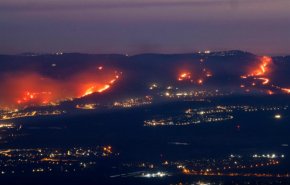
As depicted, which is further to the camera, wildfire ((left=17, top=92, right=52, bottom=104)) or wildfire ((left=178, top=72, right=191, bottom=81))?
wildfire ((left=178, top=72, right=191, bottom=81))

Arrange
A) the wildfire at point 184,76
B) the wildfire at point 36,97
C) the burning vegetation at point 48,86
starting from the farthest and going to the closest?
the wildfire at point 184,76 < the burning vegetation at point 48,86 < the wildfire at point 36,97

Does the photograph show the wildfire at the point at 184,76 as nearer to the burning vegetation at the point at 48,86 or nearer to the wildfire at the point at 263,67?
the burning vegetation at the point at 48,86

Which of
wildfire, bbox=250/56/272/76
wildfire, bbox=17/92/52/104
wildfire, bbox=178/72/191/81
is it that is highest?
wildfire, bbox=250/56/272/76

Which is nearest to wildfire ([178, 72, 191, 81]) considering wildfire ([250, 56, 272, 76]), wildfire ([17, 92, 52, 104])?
wildfire ([250, 56, 272, 76])

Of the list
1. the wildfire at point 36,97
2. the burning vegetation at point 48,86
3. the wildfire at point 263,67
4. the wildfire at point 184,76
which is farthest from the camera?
the wildfire at point 263,67

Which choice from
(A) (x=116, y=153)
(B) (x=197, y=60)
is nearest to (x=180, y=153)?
(A) (x=116, y=153)

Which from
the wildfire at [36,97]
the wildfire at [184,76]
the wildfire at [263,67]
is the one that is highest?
the wildfire at [263,67]

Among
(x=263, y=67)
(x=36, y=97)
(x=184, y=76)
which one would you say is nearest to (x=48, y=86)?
(x=36, y=97)

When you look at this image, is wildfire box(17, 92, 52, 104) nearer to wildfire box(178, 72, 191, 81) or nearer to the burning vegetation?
the burning vegetation

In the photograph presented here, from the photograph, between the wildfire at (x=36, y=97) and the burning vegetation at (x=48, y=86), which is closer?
the wildfire at (x=36, y=97)

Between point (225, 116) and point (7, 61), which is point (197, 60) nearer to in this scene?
point (7, 61)

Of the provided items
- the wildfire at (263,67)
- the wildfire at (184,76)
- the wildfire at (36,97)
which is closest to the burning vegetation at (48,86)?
the wildfire at (36,97)

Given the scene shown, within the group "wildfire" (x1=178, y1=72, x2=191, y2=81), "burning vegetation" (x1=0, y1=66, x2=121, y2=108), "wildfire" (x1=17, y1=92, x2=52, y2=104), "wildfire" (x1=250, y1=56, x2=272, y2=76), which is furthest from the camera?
"wildfire" (x1=250, y1=56, x2=272, y2=76)

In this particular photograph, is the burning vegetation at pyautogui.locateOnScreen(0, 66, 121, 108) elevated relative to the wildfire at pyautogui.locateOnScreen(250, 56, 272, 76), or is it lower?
lower
